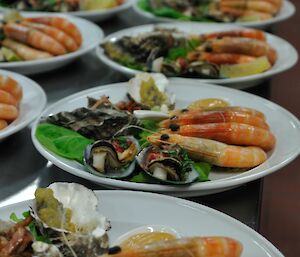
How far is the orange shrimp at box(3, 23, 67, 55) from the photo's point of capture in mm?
2051

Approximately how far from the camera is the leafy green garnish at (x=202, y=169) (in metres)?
1.26

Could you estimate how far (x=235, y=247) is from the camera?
0.96 metres

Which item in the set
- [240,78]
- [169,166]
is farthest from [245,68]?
[169,166]

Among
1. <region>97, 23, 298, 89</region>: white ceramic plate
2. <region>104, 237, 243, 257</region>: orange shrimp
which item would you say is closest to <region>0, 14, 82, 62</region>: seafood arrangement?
<region>97, 23, 298, 89</region>: white ceramic plate

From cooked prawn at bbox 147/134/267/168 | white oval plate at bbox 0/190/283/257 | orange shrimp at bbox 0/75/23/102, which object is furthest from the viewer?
orange shrimp at bbox 0/75/23/102

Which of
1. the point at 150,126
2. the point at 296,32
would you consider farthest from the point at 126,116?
the point at 296,32

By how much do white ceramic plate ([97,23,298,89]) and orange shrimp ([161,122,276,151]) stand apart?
42cm

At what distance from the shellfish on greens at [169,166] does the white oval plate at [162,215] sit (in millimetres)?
95

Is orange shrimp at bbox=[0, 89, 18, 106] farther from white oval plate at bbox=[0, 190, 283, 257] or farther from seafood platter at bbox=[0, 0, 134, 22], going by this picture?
seafood platter at bbox=[0, 0, 134, 22]

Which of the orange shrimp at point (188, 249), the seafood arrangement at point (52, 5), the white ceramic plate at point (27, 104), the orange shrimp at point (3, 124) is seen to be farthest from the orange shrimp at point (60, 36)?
the orange shrimp at point (188, 249)

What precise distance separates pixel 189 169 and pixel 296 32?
5.54 feet

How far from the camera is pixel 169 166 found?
1.26 meters

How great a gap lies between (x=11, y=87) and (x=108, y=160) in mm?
487

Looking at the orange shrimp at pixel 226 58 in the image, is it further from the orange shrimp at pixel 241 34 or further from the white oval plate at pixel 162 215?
the white oval plate at pixel 162 215
